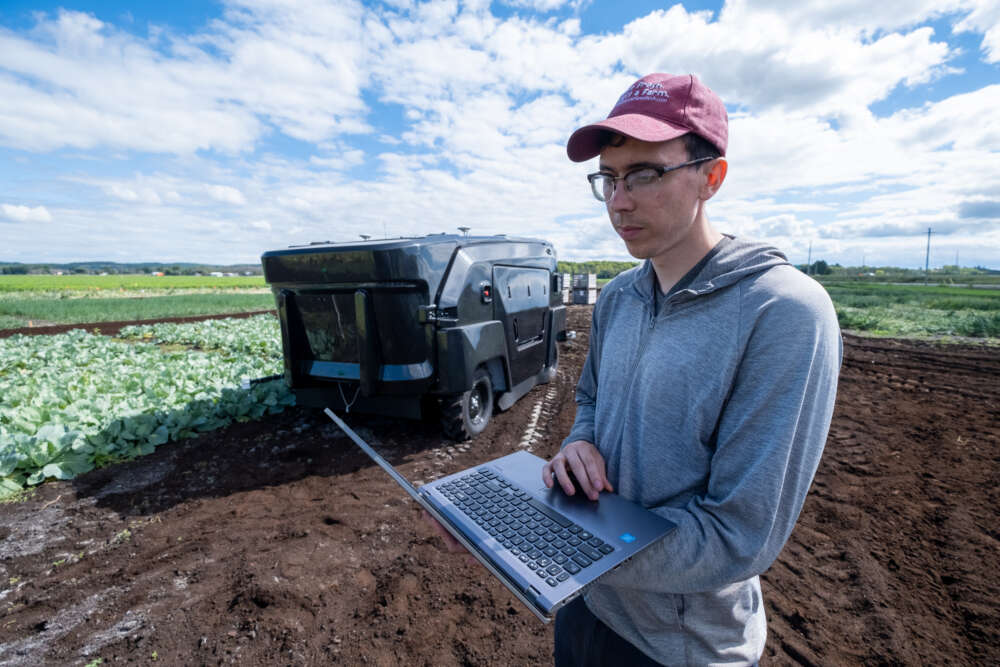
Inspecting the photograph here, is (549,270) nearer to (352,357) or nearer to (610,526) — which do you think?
(352,357)

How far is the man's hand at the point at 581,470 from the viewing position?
138 cm

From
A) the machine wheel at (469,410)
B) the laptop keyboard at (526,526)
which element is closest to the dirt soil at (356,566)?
the machine wheel at (469,410)

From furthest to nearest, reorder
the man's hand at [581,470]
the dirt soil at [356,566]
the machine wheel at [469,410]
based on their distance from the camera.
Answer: the machine wheel at [469,410] < the dirt soil at [356,566] < the man's hand at [581,470]

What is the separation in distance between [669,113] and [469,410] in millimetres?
4636

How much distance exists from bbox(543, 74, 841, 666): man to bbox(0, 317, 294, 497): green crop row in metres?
5.50

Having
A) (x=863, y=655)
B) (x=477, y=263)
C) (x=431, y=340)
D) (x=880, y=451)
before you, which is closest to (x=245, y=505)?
(x=431, y=340)

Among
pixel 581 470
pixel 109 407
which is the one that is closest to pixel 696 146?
pixel 581 470

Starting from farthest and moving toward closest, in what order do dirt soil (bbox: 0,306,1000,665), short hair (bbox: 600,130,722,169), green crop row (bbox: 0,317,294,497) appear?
green crop row (bbox: 0,317,294,497) < dirt soil (bbox: 0,306,1000,665) < short hair (bbox: 600,130,722,169)

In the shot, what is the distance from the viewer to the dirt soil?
2.53 m

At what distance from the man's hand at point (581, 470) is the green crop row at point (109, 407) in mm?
5346

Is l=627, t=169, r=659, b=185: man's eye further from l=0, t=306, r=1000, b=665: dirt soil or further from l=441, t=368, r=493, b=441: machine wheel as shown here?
l=441, t=368, r=493, b=441: machine wheel

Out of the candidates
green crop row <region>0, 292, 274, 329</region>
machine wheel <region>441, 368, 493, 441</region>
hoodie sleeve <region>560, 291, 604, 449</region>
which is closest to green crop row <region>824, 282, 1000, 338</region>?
machine wheel <region>441, 368, 493, 441</region>

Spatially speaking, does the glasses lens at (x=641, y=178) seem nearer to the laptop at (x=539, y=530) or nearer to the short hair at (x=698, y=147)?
the short hair at (x=698, y=147)

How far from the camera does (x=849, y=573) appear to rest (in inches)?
124
